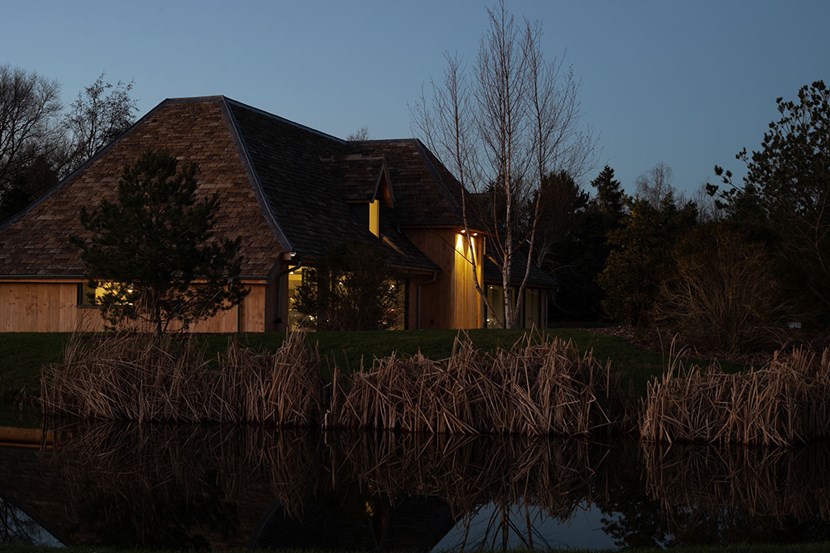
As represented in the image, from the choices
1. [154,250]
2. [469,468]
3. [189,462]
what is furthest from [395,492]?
[154,250]

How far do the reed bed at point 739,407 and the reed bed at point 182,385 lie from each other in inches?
195

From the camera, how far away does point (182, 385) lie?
15.3 metres

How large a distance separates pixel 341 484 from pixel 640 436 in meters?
4.77

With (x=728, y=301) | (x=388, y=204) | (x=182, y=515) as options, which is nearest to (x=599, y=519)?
(x=182, y=515)

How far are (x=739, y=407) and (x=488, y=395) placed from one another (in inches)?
132

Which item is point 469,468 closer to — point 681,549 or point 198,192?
point 681,549

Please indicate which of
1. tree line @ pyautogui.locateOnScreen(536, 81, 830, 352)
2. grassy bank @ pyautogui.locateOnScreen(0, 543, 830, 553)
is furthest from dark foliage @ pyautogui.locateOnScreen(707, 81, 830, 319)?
grassy bank @ pyautogui.locateOnScreen(0, 543, 830, 553)

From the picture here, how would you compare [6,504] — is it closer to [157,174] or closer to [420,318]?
[157,174]

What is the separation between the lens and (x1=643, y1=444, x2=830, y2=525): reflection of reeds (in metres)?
10.0

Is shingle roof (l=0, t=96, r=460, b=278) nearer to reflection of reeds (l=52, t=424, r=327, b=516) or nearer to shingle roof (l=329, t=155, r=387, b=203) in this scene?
shingle roof (l=329, t=155, r=387, b=203)

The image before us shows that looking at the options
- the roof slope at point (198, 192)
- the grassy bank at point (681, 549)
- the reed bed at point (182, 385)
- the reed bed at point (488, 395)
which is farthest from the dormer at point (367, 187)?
the grassy bank at point (681, 549)

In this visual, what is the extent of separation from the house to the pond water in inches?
346

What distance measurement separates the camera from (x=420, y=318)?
2988 cm

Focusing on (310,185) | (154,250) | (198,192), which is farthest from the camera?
(310,185)
